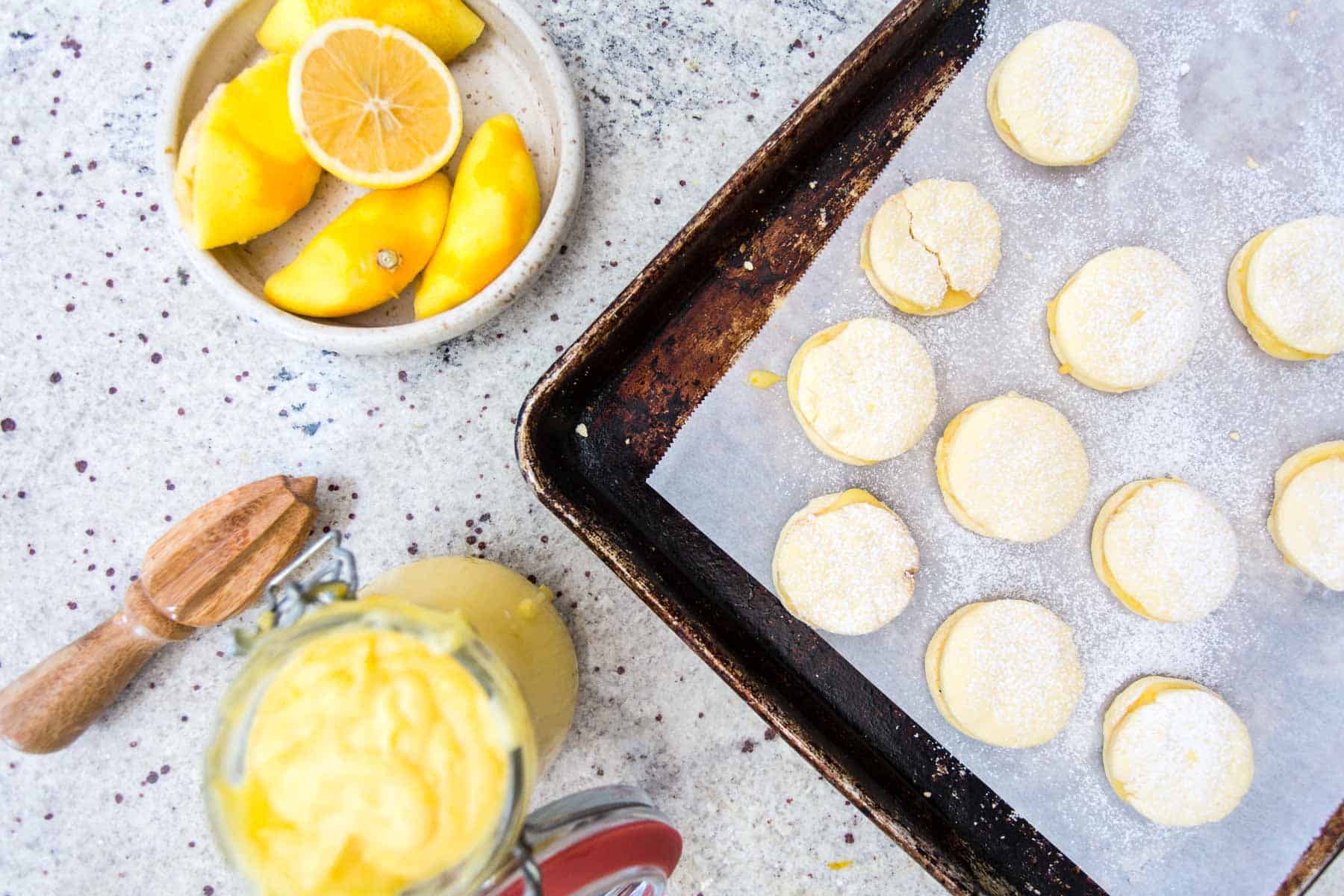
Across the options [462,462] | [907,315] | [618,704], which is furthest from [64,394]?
[907,315]

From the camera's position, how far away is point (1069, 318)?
110 cm

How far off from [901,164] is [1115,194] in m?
0.29

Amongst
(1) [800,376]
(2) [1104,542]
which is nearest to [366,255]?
(1) [800,376]

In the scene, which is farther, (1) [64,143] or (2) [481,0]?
(1) [64,143]

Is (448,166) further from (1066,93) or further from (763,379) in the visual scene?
(1066,93)

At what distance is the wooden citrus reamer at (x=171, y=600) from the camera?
1.18m

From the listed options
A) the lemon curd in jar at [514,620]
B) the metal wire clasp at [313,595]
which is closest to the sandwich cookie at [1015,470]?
the lemon curd in jar at [514,620]

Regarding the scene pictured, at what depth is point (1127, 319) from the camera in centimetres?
109

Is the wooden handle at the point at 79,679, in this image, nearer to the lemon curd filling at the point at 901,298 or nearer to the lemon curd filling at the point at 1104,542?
the lemon curd filling at the point at 901,298

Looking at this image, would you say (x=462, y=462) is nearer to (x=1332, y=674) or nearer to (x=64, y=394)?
(x=64, y=394)

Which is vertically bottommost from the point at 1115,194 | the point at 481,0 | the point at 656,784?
the point at 656,784

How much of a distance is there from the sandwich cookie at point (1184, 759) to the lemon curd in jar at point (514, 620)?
0.72 meters

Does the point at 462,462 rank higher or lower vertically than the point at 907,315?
lower

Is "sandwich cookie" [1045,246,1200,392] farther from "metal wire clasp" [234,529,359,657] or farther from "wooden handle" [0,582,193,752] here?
"wooden handle" [0,582,193,752]
